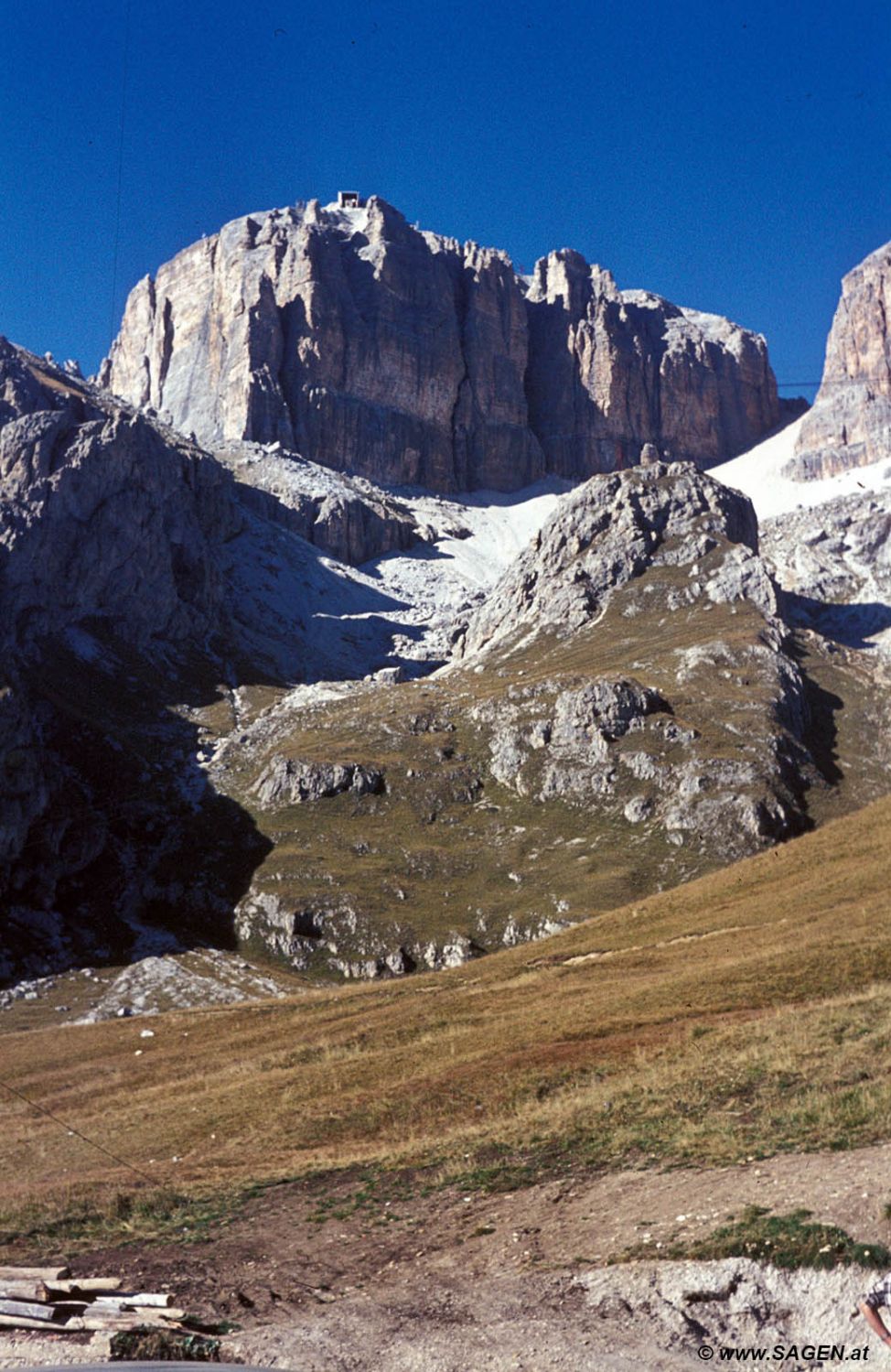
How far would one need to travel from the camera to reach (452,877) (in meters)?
174

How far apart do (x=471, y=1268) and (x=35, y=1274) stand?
9.95 m

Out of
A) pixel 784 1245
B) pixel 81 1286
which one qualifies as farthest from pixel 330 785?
pixel 784 1245

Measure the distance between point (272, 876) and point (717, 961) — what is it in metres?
126

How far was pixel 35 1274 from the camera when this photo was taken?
2767cm

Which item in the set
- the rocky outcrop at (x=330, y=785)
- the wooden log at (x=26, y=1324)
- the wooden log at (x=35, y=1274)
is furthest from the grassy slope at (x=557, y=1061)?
the rocky outcrop at (x=330, y=785)

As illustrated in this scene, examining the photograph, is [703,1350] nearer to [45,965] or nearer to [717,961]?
[717,961]

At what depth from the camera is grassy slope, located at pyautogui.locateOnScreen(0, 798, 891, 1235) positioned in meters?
33.5

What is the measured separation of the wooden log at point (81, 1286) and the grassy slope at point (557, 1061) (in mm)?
10470

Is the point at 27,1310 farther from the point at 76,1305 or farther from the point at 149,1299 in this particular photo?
the point at 149,1299

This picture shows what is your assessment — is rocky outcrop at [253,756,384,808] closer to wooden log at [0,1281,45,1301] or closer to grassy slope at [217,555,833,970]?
grassy slope at [217,555,833,970]

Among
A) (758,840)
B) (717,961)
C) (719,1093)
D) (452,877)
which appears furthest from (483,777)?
(719,1093)

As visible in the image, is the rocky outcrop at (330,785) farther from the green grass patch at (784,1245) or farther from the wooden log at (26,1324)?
the green grass patch at (784,1245)

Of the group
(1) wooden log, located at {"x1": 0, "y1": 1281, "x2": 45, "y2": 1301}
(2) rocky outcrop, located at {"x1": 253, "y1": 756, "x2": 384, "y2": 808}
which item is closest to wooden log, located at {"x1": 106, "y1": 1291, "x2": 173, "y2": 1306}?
(1) wooden log, located at {"x1": 0, "y1": 1281, "x2": 45, "y2": 1301}

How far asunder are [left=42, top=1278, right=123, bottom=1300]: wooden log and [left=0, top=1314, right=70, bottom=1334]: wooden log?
40.4 inches
